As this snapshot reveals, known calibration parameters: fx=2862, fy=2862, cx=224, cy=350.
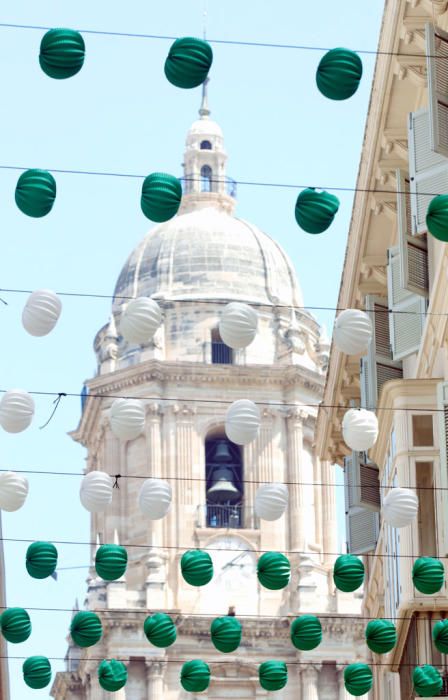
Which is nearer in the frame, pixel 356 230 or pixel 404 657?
pixel 404 657

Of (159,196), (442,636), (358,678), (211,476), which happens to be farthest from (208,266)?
(442,636)

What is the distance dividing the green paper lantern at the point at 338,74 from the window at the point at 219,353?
57.9 metres

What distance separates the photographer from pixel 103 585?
85.9 metres

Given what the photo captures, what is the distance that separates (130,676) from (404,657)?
147 feet

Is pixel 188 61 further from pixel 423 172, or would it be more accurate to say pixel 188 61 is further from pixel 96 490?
pixel 96 490

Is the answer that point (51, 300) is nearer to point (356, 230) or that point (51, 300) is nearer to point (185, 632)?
point (356, 230)

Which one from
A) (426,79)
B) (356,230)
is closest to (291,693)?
(356,230)

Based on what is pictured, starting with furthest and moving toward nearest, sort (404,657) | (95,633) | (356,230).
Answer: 1. (356,230)
2. (404,657)
3. (95,633)

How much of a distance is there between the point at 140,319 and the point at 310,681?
165ft

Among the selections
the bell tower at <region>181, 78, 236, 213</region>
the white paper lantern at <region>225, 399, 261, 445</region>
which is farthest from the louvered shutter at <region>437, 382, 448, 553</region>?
the bell tower at <region>181, 78, 236, 213</region>

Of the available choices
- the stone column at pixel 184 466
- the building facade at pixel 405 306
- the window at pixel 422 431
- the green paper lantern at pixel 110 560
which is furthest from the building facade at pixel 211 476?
the green paper lantern at pixel 110 560

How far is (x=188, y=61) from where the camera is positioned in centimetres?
3152

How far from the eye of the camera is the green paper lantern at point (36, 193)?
32.2m

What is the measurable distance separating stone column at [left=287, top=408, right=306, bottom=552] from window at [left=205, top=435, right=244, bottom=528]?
5.20 ft
